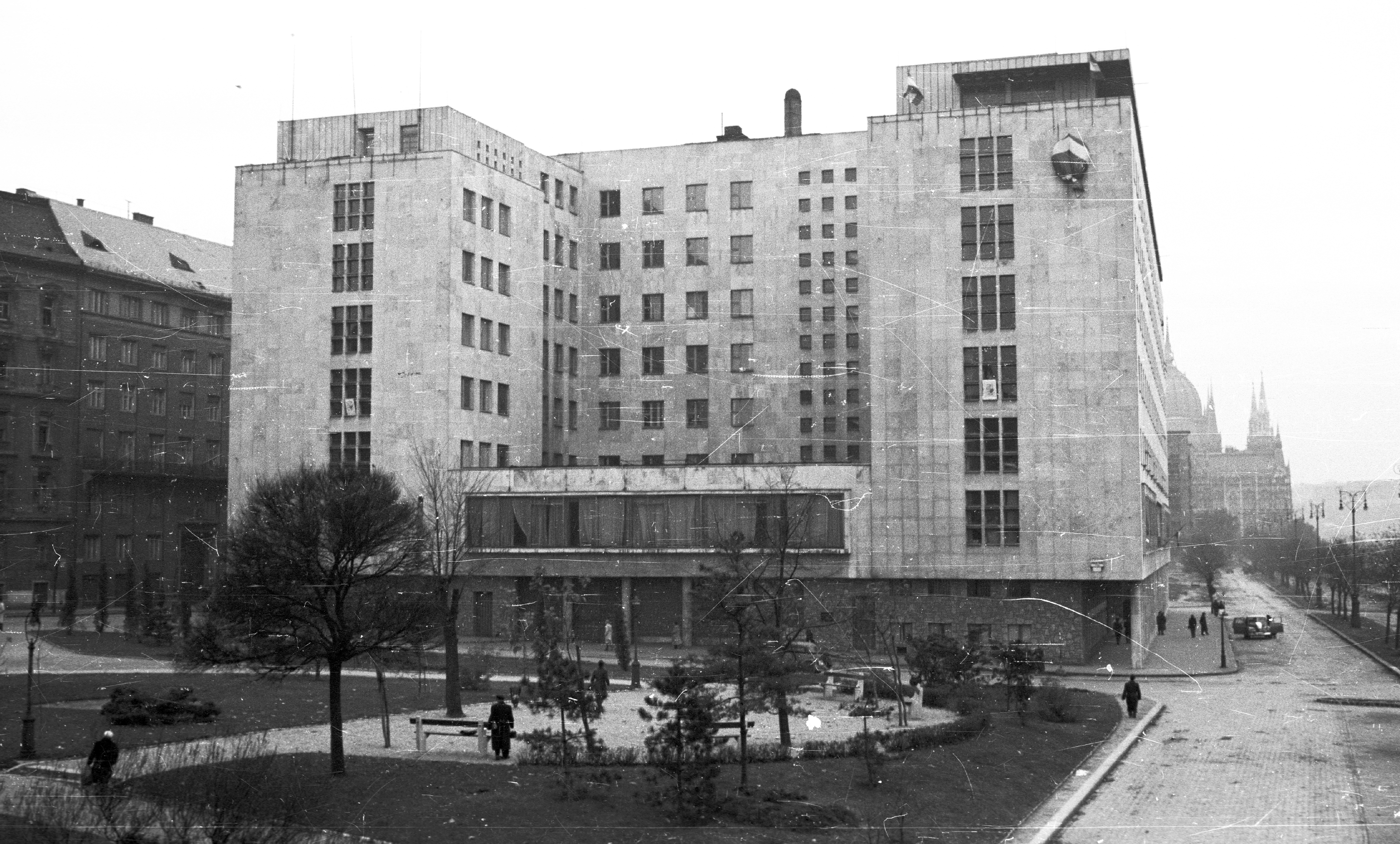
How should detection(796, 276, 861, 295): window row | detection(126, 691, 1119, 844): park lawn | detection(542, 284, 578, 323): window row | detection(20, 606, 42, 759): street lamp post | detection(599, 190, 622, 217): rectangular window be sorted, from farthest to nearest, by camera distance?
detection(599, 190, 622, 217): rectangular window, detection(796, 276, 861, 295): window row, detection(542, 284, 578, 323): window row, detection(20, 606, 42, 759): street lamp post, detection(126, 691, 1119, 844): park lawn

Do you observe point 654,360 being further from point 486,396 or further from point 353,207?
point 353,207

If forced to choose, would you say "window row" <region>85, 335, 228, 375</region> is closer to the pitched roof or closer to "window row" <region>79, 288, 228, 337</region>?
"window row" <region>79, 288, 228, 337</region>

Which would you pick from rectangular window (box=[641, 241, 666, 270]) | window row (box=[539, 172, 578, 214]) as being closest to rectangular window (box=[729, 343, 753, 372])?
rectangular window (box=[641, 241, 666, 270])

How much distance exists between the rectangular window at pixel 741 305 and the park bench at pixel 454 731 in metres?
55.2

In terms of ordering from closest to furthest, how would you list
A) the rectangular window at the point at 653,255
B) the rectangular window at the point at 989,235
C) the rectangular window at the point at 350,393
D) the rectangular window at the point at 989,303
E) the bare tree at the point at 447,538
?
the bare tree at the point at 447,538
the rectangular window at the point at 989,303
the rectangular window at the point at 989,235
the rectangular window at the point at 350,393
the rectangular window at the point at 653,255

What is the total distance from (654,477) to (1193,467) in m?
134

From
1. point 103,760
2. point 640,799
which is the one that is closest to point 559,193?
point 640,799

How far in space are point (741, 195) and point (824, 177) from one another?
563 centimetres

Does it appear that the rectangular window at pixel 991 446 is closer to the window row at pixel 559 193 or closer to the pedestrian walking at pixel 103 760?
the window row at pixel 559 193

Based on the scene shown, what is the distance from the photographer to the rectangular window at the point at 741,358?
284ft

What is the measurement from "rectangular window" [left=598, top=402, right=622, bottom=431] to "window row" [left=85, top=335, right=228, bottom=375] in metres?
33.4

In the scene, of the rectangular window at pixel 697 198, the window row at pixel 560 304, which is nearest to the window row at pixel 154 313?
the window row at pixel 560 304

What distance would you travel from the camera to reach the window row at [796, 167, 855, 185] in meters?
87.3

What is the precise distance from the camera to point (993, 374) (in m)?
65.1
